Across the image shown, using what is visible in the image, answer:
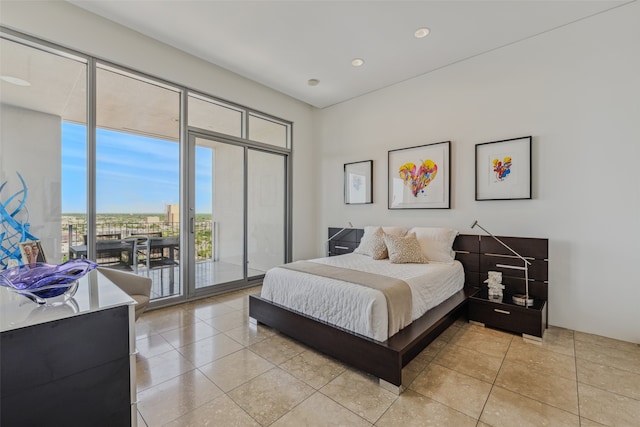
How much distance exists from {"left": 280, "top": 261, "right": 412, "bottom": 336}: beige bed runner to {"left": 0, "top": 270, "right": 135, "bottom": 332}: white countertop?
1.63 m

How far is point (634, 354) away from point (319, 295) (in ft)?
9.08

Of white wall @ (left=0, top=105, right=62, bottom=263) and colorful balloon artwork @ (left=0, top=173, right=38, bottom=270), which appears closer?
colorful balloon artwork @ (left=0, top=173, right=38, bottom=270)

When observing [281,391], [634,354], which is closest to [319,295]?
[281,391]

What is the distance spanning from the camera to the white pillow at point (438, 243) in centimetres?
337

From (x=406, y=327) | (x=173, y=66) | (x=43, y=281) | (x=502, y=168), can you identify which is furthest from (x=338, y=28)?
(x=43, y=281)

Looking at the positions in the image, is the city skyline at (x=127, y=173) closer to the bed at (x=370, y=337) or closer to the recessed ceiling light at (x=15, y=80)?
the recessed ceiling light at (x=15, y=80)

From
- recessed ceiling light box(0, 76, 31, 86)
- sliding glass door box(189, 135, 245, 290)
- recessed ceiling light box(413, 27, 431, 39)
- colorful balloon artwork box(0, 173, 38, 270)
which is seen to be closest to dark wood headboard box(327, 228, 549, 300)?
recessed ceiling light box(413, 27, 431, 39)

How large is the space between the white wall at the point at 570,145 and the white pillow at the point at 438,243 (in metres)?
0.33

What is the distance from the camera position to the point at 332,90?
458 cm

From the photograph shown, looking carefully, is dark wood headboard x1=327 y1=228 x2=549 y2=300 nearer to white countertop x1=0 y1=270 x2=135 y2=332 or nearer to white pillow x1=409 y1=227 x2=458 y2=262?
white pillow x1=409 y1=227 x2=458 y2=262

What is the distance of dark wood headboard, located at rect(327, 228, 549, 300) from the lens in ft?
9.61

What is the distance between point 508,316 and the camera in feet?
9.07

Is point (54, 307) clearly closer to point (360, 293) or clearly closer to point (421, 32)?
point (360, 293)

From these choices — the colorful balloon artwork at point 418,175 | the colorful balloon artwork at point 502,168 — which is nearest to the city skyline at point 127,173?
the colorful balloon artwork at point 418,175
